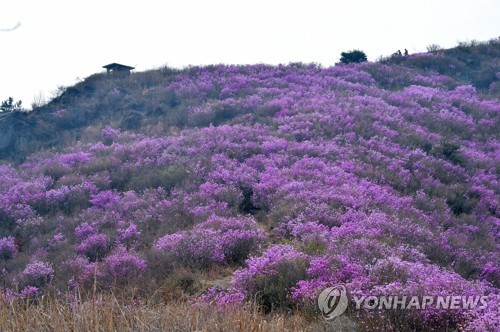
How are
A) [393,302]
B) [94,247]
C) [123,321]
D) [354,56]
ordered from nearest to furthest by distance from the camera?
[123,321]
[393,302]
[94,247]
[354,56]

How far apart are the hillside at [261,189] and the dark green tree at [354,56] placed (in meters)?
5.35

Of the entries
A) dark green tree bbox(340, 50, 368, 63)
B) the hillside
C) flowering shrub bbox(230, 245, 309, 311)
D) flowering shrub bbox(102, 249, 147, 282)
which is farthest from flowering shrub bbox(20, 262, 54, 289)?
dark green tree bbox(340, 50, 368, 63)

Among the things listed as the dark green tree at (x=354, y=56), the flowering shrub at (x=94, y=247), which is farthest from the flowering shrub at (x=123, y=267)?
the dark green tree at (x=354, y=56)

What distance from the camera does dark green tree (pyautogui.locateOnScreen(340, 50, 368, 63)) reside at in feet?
108

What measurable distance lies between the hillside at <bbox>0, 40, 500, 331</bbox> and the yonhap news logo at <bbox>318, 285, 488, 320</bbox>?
10 centimetres

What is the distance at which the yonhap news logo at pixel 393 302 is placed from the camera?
5422mm

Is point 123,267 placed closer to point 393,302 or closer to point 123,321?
point 123,321

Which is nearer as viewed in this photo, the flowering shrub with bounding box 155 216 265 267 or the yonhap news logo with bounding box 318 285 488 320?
the yonhap news logo with bounding box 318 285 488 320

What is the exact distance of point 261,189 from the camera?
12977mm

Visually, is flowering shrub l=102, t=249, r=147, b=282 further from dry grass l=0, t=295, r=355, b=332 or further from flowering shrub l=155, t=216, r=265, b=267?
dry grass l=0, t=295, r=355, b=332

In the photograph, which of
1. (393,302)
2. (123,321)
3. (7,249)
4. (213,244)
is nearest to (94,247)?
(7,249)

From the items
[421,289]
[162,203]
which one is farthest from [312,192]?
[421,289]

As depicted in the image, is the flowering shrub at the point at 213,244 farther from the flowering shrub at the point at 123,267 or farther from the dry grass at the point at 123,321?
the dry grass at the point at 123,321

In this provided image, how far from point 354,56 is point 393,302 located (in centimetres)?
2958
